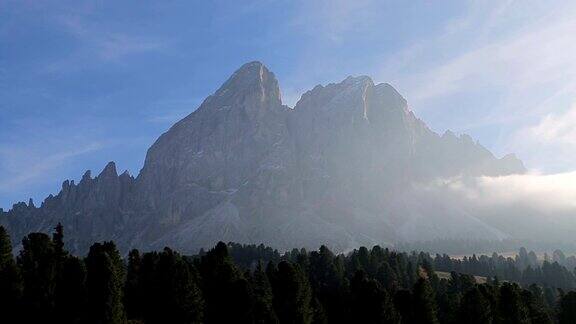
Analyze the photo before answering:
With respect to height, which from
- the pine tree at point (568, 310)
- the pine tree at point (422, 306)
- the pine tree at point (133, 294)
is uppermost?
the pine tree at point (133, 294)

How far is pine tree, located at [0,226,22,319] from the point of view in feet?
262

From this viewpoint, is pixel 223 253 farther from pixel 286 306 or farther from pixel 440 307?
pixel 440 307

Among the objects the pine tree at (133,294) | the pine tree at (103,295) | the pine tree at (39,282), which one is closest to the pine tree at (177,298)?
the pine tree at (133,294)

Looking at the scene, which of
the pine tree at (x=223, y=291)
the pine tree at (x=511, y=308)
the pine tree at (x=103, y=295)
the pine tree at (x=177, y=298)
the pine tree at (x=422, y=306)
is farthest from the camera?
the pine tree at (x=511, y=308)

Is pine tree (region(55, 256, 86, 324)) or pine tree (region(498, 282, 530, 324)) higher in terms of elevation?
pine tree (region(55, 256, 86, 324))

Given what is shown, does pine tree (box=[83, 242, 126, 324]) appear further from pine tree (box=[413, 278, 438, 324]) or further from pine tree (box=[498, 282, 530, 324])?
pine tree (box=[498, 282, 530, 324])

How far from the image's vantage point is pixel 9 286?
266ft

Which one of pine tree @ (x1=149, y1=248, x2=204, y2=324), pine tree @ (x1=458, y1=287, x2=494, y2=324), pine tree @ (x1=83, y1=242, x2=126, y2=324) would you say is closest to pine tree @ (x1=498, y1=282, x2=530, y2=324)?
pine tree @ (x1=458, y1=287, x2=494, y2=324)

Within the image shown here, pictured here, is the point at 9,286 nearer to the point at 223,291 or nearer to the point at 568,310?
the point at 223,291

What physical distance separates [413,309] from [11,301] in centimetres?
5872

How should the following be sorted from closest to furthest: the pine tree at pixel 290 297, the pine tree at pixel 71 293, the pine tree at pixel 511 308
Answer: the pine tree at pixel 71 293 < the pine tree at pixel 290 297 < the pine tree at pixel 511 308

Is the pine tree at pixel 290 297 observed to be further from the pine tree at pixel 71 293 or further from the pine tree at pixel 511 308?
the pine tree at pixel 511 308

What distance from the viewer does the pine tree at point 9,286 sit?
7994 centimetres

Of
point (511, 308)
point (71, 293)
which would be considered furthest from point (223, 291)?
point (511, 308)
